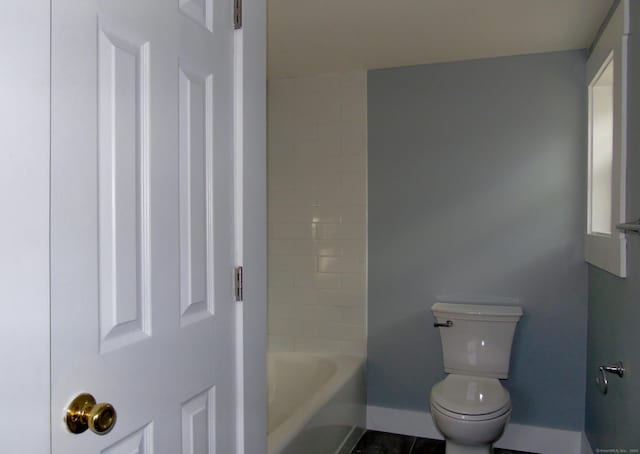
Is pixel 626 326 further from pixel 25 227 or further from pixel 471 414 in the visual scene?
pixel 25 227

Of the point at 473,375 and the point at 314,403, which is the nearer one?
the point at 314,403

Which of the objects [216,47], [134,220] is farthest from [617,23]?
[134,220]

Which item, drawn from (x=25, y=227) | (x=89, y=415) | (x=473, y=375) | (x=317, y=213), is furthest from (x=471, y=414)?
(x=25, y=227)

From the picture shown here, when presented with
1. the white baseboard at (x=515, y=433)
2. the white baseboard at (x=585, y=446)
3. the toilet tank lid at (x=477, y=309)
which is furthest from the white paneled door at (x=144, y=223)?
the white baseboard at (x=585, y=446)

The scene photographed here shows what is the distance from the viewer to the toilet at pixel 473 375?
2467 mm

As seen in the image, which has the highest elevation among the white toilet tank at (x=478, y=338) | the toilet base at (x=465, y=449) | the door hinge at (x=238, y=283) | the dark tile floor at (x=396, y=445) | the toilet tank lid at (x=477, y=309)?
the door hinge at (x=238, y=283)

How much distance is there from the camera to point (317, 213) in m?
3.34

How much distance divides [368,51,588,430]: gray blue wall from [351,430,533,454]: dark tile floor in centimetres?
19

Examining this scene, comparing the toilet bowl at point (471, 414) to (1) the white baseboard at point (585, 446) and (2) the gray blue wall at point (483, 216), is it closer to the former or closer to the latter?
(2) the gray blue wall at point (483, 216)

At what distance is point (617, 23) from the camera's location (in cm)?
206

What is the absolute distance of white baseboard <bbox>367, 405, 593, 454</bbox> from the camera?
291 centimetres

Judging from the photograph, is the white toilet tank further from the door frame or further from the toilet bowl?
the door frame

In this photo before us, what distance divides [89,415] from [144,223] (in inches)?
14.4

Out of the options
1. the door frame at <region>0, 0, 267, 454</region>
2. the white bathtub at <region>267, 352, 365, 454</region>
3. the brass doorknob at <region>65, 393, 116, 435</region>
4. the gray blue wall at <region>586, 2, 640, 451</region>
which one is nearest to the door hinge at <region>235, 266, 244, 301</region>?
the brass doorknob at <region>65, 393, 116, 435</region>
